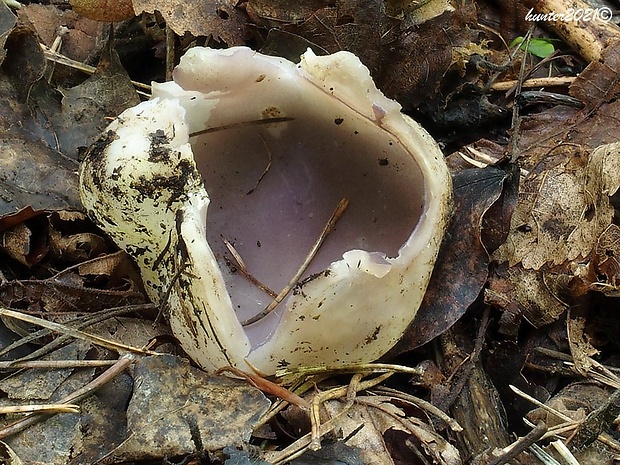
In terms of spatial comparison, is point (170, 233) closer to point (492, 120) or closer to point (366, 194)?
point (366, 194)

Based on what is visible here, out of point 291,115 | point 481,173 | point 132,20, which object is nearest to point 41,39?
point 132,20

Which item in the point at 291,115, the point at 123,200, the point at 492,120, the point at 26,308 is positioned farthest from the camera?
the point at 492,120

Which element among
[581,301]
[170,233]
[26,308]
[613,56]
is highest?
[613,56]

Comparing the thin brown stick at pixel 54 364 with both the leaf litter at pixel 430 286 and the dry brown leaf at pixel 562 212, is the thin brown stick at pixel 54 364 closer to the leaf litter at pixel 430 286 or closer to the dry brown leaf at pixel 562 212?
the leaf litter at pixel 430 286

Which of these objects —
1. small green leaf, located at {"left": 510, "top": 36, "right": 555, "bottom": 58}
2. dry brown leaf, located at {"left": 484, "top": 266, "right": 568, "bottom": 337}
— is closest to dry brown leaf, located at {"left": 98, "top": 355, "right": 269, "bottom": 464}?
dry brown leaf, located at {"left": 484, "top": 266, "right": 568, "bottom": 337}

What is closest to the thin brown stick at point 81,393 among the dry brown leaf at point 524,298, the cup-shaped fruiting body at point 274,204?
the cup-shaped fruiting body at point 274,204

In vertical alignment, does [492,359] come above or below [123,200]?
below

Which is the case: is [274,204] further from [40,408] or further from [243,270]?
[40,408]

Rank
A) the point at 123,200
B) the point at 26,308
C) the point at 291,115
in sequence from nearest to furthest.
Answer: the point at 123,200, the point at 26,308, the point at 291,115
